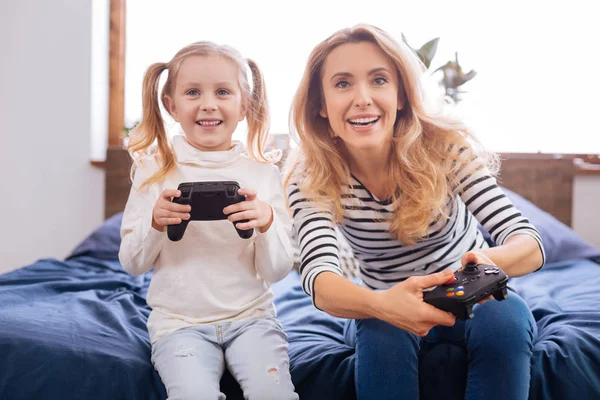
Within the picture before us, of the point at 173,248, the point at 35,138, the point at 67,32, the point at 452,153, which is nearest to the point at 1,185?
the point at 35,138

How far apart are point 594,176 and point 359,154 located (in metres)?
1.64

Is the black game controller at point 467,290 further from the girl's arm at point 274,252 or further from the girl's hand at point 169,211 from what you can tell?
the girl's hand at point 169,211

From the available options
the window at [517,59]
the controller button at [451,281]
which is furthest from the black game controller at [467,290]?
the window at [517,59]

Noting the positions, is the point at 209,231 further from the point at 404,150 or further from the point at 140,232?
the point at 404,150

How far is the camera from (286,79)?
103 inches

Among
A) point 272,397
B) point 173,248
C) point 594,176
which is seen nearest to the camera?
point 272,397

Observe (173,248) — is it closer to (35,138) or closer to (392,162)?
(392,162)

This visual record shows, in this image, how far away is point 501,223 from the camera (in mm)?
1037

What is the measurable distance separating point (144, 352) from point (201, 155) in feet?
1.27

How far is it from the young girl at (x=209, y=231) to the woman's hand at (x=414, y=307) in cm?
22

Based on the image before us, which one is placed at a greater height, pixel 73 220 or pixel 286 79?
pixel 286 79

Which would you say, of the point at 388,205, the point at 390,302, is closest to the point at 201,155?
the point at 388,205

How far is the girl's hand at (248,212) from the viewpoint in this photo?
97 cm

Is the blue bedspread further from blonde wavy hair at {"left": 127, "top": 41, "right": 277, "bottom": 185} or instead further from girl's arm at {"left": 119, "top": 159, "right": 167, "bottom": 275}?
blonde wavy hair at {"left": 127, "top": 41, "right": 277, "bottom": 185}
